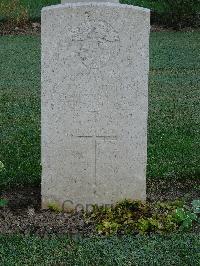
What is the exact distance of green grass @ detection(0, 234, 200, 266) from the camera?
14.9ft

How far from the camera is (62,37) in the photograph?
4906 mm

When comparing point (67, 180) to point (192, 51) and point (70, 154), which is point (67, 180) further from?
point (192, 51)

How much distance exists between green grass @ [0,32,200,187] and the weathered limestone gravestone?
0.79 meters

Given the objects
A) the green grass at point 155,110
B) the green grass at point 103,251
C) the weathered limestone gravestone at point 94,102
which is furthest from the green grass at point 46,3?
the green grass at point 103,251

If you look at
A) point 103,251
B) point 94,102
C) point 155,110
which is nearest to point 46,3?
point 155,110

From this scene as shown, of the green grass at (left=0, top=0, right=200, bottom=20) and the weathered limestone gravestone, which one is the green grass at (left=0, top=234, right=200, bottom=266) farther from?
the green grass at (left=0, top=0, right=200, bottom=20)

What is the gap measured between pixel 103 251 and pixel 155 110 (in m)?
4.09

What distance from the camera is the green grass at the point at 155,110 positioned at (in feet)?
20.6

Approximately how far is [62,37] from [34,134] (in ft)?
8.74

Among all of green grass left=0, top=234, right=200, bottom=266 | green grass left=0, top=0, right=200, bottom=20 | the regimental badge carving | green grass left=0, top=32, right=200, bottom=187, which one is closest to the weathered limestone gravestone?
A: the regimental badge carving

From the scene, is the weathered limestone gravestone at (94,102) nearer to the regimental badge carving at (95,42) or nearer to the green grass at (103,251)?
the regimental badge carving at (95,42)

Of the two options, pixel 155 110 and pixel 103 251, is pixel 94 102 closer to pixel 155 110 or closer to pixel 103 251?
pixel 103 251

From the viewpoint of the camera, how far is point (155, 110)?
854 centimetres

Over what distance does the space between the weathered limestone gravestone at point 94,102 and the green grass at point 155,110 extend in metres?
0.79
